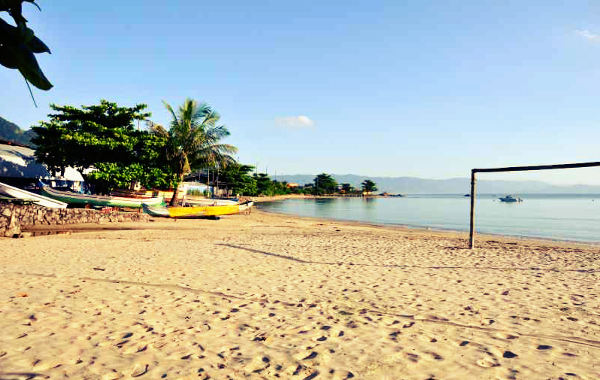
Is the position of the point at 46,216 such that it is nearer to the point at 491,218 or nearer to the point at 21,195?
the point at 21,195

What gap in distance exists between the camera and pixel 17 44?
1.19 m

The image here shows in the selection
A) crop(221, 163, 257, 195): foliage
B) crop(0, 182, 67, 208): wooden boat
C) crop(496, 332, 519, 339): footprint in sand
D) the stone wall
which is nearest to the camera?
crop(496, 332, 519, 339): footprint in sand

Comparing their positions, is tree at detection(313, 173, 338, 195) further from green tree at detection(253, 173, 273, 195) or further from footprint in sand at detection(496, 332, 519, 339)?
footprint in sand at detection(496, 332, 519, 339)

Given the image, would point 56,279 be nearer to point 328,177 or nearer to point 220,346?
point 220,346

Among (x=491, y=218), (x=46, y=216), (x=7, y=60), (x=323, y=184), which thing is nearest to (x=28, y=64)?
(x=7, y=60)

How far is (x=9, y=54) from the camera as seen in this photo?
1206 mm

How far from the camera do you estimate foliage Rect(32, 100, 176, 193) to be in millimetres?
20016

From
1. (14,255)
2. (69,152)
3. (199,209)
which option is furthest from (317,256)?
(69,152)

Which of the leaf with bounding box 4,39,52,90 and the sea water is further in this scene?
the sea water

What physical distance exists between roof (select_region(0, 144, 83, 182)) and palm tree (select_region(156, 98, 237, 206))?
8.59 meters

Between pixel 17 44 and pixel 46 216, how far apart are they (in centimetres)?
1845

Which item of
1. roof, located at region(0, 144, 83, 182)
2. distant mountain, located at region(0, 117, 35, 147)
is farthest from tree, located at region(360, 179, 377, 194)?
distant mountain, located at region(0, 117, 35, 147)

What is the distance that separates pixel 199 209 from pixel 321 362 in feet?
67.1

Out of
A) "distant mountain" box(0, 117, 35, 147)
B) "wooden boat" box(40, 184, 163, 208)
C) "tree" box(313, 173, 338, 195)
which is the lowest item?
"wooden boat" box(40, 184, 163, 208)
